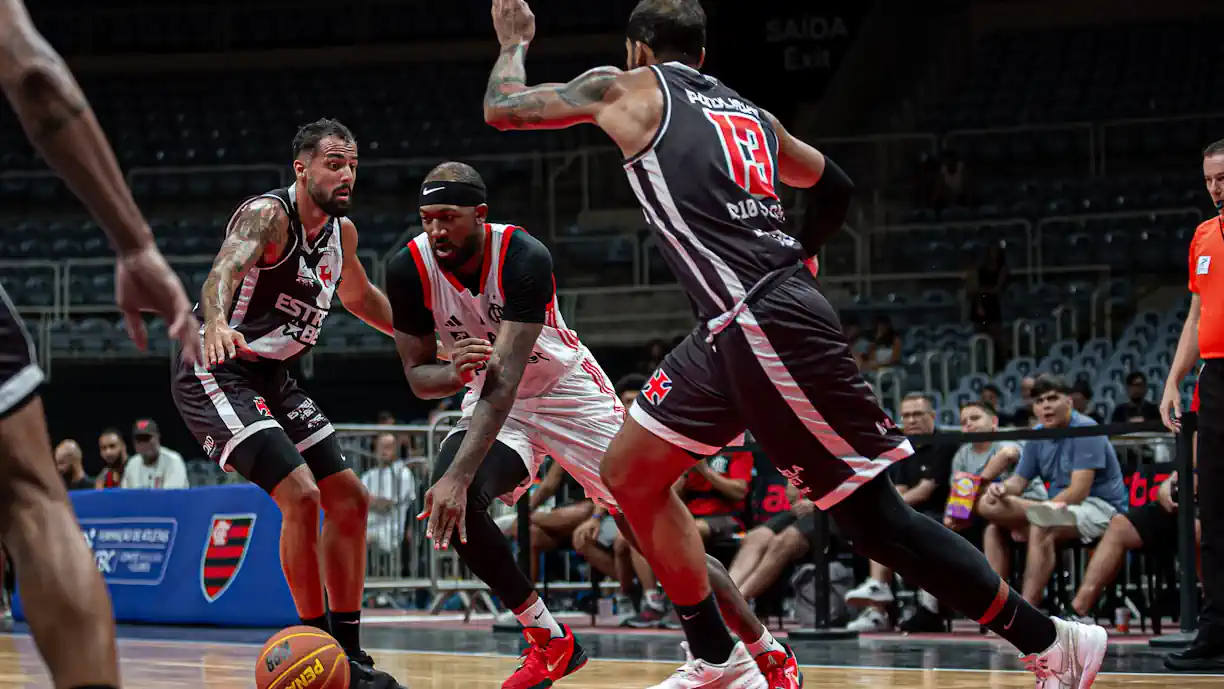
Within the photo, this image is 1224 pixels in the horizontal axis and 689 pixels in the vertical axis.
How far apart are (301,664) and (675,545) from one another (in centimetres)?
122

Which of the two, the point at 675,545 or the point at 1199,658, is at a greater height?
the point at 675,545

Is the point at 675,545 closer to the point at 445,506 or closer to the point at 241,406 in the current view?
the point at 445,506

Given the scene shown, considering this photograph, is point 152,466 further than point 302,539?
Yes

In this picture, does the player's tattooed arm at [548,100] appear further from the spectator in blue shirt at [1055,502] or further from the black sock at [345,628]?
the spectator in blue shirt at [1055,502]

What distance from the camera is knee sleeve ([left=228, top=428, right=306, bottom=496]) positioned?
5.87 m

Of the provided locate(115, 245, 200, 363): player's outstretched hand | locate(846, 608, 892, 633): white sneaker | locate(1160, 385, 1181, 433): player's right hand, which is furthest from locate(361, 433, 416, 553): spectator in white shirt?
locate(115, 245, 200, 363): player's outstretched hand

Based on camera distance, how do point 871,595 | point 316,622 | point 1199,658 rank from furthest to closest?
1. point 871,595
2. point 1199,658
3. point 316,622

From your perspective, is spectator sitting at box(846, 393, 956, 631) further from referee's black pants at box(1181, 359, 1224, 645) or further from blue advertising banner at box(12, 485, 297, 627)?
blue advertising banner at box(12, 485, 297, 627)

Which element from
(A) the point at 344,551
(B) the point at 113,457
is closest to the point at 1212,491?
(A) the point at 344,551

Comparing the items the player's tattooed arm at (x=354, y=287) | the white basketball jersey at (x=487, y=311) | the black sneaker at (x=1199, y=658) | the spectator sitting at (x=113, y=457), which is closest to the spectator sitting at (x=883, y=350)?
the spectator sitting at (x=113, y=457)

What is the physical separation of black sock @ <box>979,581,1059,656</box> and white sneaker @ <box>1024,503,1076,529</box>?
15.8 feet

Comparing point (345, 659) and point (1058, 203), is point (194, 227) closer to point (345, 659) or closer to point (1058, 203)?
point (1058, 203)

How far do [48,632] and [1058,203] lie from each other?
17.8m

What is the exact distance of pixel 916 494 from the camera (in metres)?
9.82
